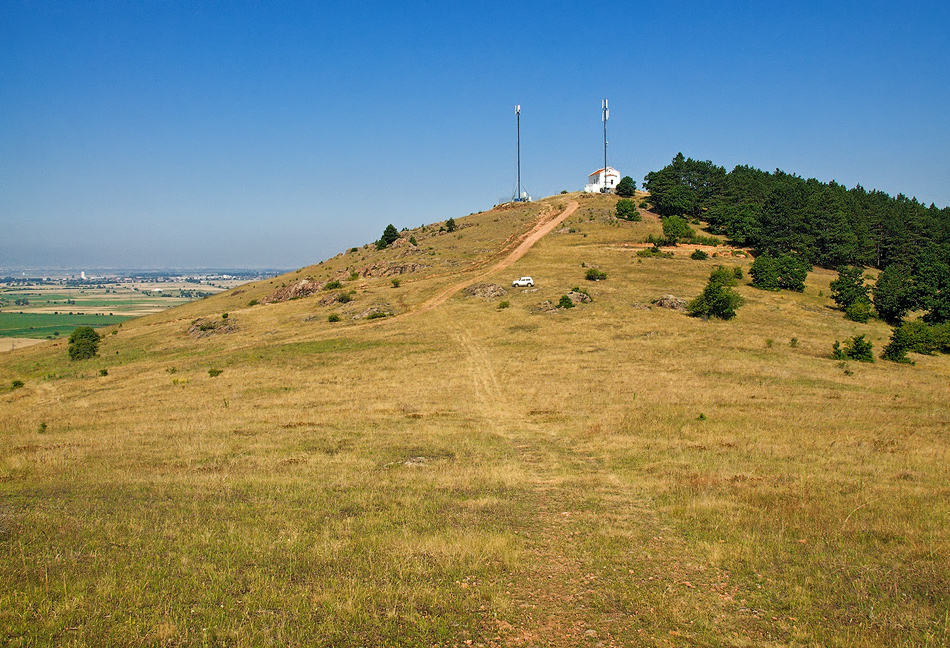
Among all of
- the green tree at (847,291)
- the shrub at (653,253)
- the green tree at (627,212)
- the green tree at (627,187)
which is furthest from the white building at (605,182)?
the green tree at (847,291)

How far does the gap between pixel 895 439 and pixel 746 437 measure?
19.0ft

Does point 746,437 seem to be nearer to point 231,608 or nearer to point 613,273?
point 231,608

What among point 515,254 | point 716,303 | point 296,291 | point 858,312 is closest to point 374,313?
point 296,291

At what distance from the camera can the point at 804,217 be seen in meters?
87.4

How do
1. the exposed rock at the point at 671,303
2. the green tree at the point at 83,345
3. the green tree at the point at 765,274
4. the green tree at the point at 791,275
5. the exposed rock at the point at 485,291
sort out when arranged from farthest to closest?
the green tree at the point at 791,275, the green tree at the point at 765,274, the exposed rock at the point at 485,291, the exposed rock at the point at 671,303, the green tree at the point at 83,345

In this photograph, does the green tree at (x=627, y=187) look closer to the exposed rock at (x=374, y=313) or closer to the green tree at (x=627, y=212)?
the green tree at (x=627, y=212)

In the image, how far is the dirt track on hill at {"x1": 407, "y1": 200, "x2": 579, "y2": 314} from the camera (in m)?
64.5

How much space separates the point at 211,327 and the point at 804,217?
312 ft

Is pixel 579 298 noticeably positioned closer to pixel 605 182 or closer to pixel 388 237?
pixel 388 237

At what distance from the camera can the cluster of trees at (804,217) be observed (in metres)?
87.5

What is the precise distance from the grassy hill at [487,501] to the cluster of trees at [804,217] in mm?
50174

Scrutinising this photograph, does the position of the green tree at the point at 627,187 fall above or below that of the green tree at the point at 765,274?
above

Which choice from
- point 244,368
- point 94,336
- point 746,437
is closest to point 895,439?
point 746,437

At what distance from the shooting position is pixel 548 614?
30.2 ft
